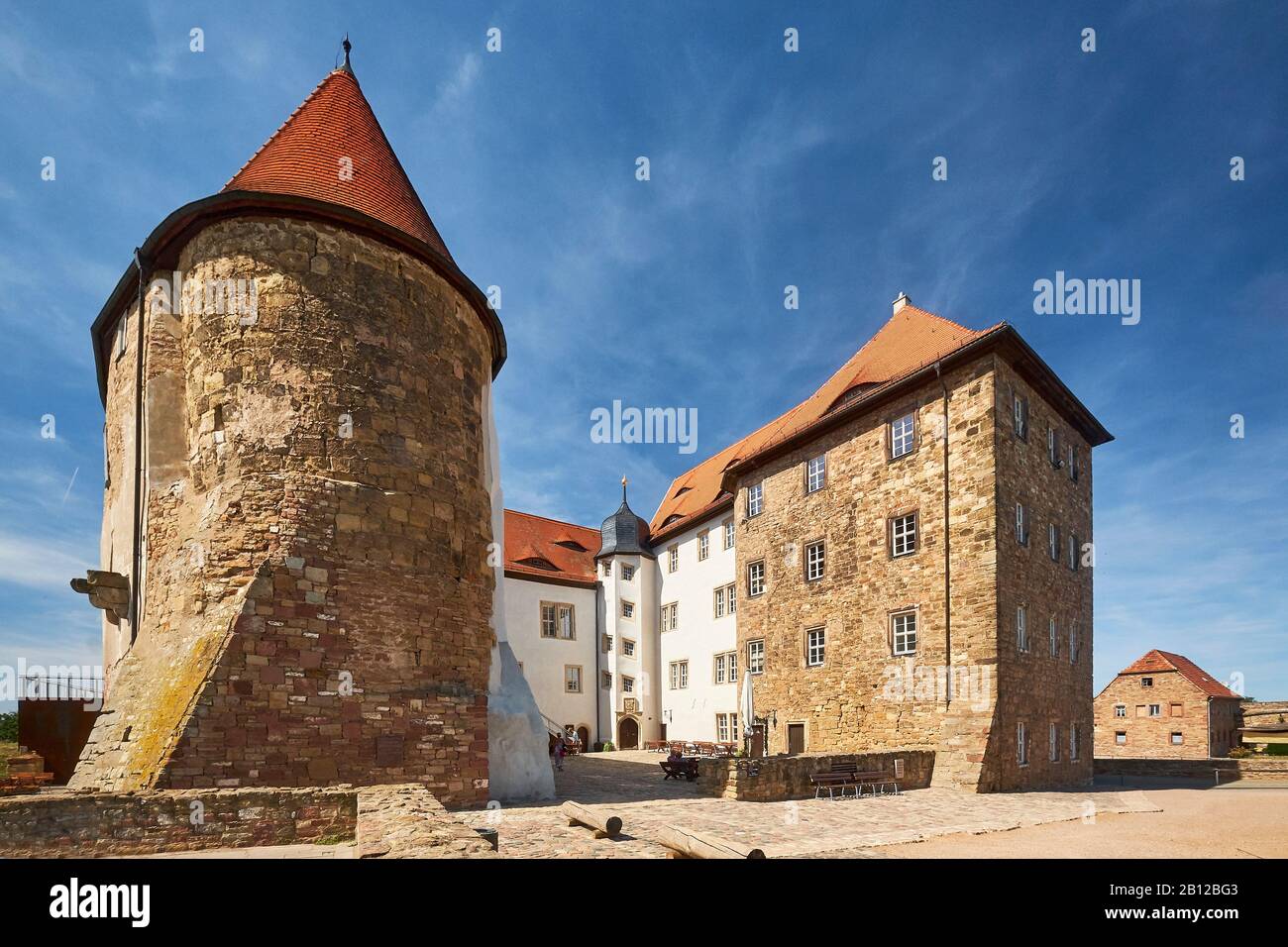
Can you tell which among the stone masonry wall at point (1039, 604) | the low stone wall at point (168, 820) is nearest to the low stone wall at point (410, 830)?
the low stone wall at point (168, 820)

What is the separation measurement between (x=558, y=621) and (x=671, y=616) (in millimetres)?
4581

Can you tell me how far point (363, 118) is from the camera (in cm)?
1416

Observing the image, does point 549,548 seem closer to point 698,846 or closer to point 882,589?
point 882,589

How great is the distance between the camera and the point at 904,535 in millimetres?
17281

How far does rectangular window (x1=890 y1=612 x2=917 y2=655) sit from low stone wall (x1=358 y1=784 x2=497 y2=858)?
1200cm

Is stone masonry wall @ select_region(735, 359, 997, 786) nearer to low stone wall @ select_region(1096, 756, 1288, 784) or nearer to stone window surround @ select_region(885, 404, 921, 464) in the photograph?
stone window surround @ select_region(885, 404, 921, 464)

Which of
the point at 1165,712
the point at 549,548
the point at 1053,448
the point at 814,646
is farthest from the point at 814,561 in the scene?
the point at 1165,712

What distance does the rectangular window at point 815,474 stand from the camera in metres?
20.1

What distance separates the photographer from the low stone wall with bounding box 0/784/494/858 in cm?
703

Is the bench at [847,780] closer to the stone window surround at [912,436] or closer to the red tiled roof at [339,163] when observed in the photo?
the stone window surround at [912,436]

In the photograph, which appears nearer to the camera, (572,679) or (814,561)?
(814,561)

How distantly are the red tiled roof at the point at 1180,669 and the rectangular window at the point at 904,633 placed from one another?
89.7 ft
